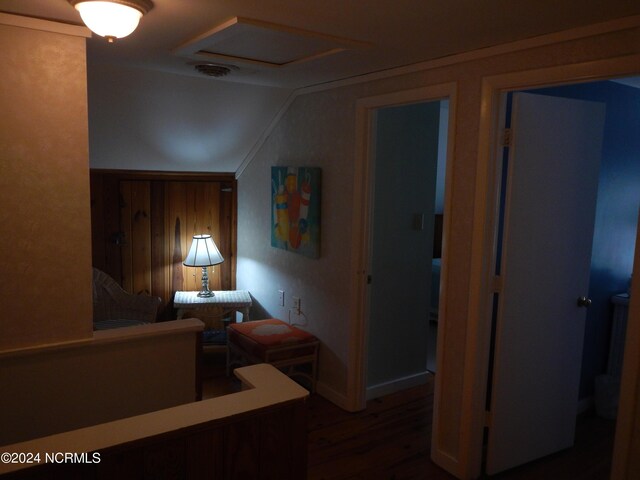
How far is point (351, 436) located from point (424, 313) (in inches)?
44.6

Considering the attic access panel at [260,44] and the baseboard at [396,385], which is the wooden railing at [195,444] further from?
the baseboard at [396,385]

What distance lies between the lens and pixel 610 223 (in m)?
3.48

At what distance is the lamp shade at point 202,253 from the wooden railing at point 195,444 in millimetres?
2684

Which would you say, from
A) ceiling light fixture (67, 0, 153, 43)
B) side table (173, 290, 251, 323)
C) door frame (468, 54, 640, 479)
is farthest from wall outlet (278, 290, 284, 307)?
ceiling light fixture (67, 0, 153, 43)

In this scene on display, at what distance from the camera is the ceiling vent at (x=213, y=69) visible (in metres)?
3.02

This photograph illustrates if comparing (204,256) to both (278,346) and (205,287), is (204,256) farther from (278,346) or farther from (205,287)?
(278,346)

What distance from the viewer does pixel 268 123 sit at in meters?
4.27

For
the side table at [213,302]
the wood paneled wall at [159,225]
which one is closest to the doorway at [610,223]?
the side table at [213,302]

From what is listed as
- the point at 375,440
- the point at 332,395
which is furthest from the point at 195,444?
the point at 332,395

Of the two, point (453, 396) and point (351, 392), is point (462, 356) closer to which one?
point (453, 396)

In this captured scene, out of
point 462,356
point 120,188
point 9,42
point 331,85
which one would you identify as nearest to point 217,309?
point 120,188

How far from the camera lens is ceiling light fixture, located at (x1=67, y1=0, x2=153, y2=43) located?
1.76 meters

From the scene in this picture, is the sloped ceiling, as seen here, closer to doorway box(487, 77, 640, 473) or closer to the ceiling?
the ceiling

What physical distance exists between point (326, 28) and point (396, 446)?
234 cm
